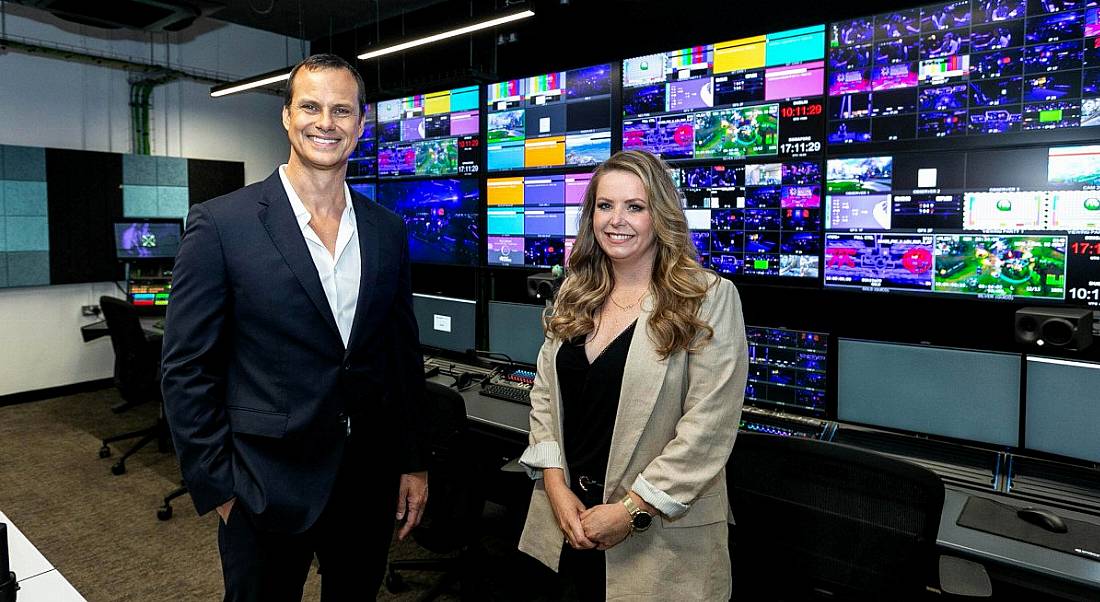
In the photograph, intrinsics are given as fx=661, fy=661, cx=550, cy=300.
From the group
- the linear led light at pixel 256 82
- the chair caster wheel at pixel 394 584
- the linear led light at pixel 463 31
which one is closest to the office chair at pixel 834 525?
the chair caster wheel at pixel 394 584

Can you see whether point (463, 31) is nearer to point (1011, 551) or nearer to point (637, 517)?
point (637, 517)

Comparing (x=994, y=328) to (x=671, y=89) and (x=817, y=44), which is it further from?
(x=671, y=89)

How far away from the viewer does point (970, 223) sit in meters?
2.41

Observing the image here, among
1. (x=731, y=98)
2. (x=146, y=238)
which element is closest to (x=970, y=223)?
(x=731, y=98)

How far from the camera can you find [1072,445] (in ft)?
6.75

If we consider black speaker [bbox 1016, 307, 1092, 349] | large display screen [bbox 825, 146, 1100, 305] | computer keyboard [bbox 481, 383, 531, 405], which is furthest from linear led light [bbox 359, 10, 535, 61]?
black speaker [bbox 1016, 307, 1092, 349]

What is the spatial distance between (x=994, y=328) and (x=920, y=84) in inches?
38.6

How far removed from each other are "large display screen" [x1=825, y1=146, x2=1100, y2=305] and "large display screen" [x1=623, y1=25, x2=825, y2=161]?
0.26 m

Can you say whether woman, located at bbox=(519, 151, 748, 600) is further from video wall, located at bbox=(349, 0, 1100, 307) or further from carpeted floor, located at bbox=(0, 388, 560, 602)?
video wall, located at bbox=(349, 0, 1100, 307)

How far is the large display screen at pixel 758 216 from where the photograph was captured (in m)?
2.78

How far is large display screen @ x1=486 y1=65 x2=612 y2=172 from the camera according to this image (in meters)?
3.38

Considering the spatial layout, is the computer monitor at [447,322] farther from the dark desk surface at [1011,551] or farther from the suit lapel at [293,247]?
the dark desk surface at [1011,551]

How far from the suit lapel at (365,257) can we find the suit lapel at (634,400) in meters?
0.59

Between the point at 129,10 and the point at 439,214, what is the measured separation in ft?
6.33
